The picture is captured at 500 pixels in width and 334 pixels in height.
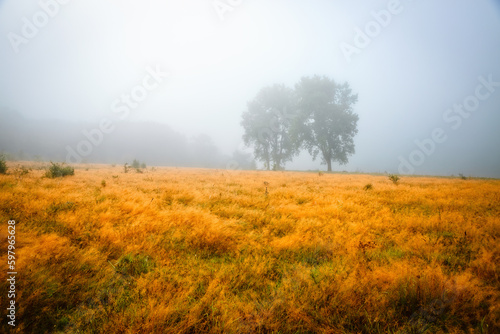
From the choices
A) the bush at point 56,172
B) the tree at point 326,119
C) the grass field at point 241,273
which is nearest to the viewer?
the grass field at point 241,273

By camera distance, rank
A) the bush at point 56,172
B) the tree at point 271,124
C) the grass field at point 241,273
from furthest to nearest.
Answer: the tree at point 271,124 < the bush at point 56,172 < the grass field at point 241,273

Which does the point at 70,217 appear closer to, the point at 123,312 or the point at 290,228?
the point at 123,312

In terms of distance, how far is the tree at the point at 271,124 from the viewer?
39250 mm

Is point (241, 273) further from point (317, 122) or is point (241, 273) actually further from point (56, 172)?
point (317, 122)

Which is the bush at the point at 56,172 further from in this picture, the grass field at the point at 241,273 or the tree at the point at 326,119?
→ the tree at the point at 326,119

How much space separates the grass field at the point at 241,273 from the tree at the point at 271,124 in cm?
3480

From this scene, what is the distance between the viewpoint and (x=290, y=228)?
14.0 feet

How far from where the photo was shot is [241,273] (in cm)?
257

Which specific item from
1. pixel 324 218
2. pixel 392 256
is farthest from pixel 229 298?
pixel 324 218

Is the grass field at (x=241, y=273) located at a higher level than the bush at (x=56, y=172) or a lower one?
lower

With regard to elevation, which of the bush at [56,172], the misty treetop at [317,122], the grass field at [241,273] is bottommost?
the grass field at [241,273]

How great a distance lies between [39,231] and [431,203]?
9.24 m

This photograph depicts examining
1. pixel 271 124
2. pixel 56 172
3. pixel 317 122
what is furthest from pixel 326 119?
pixel 56 172

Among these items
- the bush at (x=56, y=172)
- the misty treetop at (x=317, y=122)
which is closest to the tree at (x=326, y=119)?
the misty treetop at (x=317, y=122)
